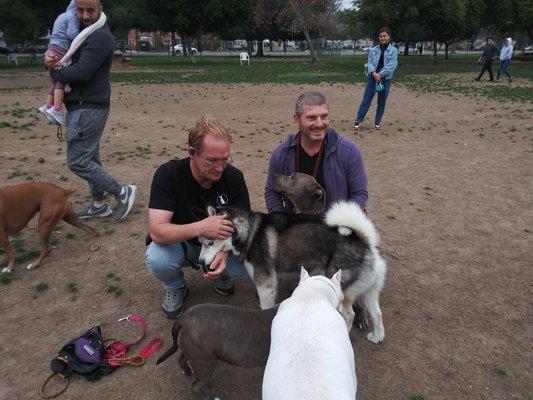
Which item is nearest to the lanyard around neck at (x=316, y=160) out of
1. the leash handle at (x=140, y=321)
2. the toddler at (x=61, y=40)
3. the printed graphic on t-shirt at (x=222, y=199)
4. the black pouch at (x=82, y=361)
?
the printed graphic on t-shirt at (x=222, y=199)

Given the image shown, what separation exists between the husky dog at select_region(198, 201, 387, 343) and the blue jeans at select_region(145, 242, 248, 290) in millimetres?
325

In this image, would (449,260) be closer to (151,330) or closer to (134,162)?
(151,330)

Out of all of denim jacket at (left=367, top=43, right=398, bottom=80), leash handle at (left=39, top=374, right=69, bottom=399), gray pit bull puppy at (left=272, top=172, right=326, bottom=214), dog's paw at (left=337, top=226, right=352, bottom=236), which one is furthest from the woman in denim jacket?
leash handle at (left=39, top=374, right=69, bottom=399)

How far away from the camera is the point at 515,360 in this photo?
9.45ft

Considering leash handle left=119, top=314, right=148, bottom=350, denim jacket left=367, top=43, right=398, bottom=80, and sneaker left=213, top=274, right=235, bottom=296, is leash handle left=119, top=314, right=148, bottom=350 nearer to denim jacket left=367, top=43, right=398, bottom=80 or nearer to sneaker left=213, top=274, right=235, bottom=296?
sneaker left=213, top=274, right=235, bottom=296

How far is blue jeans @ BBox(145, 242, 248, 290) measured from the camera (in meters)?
3.21

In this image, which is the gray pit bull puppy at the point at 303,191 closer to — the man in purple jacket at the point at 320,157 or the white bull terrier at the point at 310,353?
the man in purple jacket at the point at 320,157

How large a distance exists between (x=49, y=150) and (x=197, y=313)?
6.84 meters

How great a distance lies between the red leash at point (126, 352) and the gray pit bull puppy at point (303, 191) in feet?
5.21

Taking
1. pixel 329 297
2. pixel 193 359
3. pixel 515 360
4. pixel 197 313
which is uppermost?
pixel 329 297

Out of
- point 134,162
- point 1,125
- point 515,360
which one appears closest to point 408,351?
point 515,360

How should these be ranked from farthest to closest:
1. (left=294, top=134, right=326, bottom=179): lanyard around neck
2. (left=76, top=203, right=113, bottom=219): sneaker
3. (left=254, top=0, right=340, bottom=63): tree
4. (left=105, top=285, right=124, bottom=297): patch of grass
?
(left=254, top=0, right=340, bottom=63): tree → (left=76, top=203, right=113, bottom=219): sneaker → (left=105, top=285, right=124, bottom=297): patch of grass → (left=294, top=134, right=326, bottom=179): lanyard around neck

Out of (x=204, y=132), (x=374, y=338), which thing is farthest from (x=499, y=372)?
(x=204, y=132)

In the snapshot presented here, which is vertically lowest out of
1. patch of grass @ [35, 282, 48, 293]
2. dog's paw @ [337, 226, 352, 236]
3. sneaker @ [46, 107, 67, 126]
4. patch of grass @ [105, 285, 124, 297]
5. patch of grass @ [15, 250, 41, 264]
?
patch of grass @ [105, 285, 124, 297]
